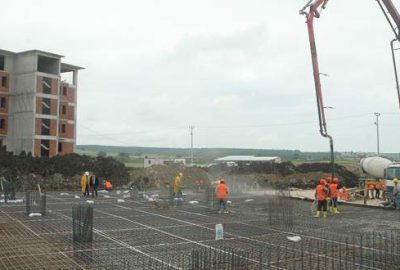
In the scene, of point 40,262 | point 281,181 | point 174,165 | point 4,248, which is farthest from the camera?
point 174,165

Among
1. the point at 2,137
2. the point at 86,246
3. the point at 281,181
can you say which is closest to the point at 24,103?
the point at 2,137

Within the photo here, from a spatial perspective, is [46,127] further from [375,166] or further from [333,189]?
[333,189]

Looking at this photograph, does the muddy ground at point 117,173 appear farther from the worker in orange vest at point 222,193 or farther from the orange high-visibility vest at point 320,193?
the orange high-visibility vest at point 320,193

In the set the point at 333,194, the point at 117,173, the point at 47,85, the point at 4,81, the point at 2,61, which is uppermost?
the point at 2,61

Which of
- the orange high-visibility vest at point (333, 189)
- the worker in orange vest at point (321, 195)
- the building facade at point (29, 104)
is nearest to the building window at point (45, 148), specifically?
the building facade at point (29, 104)

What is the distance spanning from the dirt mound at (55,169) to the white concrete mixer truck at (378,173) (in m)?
16.7

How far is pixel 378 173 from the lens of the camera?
27312mm

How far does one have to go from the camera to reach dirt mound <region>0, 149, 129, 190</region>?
29359mm

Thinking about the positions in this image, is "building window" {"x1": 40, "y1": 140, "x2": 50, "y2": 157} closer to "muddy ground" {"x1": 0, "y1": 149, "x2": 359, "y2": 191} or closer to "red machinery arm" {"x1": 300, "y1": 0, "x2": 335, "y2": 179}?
"muddy ground" {"x1": 0, "y1": 149, "x2": 359, "y2": 191}

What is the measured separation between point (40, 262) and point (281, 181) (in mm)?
30720

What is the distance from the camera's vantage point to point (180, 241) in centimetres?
1074

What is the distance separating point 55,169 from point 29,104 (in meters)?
13.7

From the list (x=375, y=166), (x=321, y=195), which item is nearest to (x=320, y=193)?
(x=321, y=195)

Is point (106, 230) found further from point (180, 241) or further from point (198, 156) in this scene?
point (198, 156)
